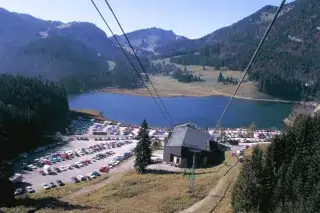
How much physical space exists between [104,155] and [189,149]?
2226 centimetres

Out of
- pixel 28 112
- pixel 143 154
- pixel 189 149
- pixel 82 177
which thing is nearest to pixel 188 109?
pixel 28 112

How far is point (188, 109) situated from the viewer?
142 meters

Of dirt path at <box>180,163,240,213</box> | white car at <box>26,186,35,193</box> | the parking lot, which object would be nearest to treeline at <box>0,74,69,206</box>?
the parking lot

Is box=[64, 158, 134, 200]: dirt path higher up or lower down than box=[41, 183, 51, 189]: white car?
higher up

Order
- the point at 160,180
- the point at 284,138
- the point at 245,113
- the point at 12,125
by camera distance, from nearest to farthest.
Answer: the point at 284,138 < the point at 160,180 < the point at 12,125 < the point at 245,113

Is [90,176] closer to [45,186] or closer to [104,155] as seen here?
[45,186]

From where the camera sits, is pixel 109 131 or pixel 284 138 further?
pixel 109 131

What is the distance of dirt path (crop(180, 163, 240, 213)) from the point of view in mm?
25719

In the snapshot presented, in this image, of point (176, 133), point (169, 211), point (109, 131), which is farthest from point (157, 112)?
point (169, 211)

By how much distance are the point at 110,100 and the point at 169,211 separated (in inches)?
5613

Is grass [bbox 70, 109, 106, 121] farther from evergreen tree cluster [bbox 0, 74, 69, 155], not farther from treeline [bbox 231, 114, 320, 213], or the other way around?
treeline [bbox 231, 114, 320, 213]

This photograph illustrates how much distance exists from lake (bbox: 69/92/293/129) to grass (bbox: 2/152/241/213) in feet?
237

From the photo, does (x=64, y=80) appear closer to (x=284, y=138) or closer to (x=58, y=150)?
(x=58, y=150)

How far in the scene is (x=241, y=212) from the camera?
20266 mm
